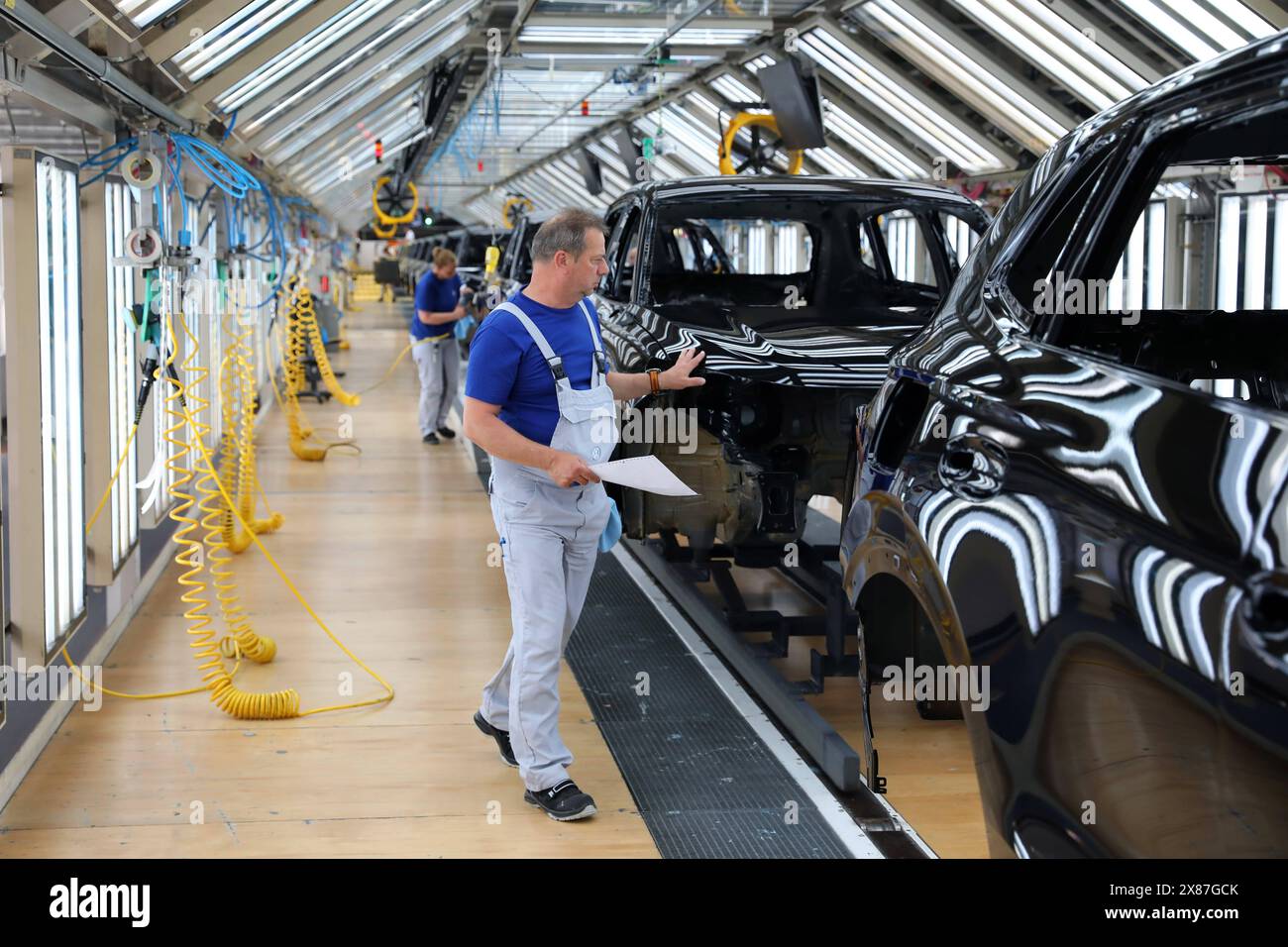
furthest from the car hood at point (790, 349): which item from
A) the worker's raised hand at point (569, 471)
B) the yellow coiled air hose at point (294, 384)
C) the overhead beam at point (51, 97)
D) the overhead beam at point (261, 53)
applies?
the yellow coiled air hose at point (294, 384)

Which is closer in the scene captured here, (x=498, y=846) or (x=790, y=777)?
(x=498, y=846)

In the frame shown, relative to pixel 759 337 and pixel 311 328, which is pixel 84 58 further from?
pixel 311 328

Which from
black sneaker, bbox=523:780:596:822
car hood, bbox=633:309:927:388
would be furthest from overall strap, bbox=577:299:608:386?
black sneaker, bbox=523:780:596:822

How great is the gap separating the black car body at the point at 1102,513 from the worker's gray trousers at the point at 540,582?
117 cm

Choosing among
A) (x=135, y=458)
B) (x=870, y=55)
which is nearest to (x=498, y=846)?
(x=135, y=458)

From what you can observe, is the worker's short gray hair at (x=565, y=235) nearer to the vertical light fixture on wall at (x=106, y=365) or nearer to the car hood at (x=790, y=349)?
the car hood at (x=790, y=349)

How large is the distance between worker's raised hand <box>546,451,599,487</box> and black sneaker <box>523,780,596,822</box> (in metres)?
0.93

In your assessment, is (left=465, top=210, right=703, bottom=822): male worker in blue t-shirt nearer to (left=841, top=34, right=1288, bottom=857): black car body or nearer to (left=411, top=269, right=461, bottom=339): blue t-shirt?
(left=841, top=34, right=1288, bottom=857): black car body

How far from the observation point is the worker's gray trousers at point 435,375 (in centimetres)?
1249

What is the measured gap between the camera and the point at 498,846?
3977 millimetres

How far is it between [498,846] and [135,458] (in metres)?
4.01

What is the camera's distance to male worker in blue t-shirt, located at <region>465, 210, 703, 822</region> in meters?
4.02

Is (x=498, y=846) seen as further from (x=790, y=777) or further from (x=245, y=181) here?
(x=245, y=181)

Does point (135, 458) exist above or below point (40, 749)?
above
